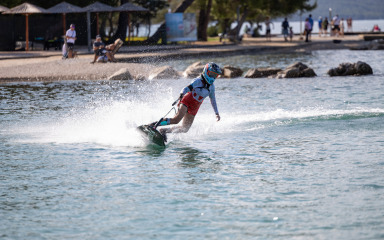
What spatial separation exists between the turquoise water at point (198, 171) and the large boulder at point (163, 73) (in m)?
6.79

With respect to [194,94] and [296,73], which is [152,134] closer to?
[194,94]

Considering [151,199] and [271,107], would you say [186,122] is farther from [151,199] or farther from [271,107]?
[271,107]

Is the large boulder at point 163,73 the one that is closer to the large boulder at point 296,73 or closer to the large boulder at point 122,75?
the large boulder at point 122,75

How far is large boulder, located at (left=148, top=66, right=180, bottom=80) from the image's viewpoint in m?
29.0

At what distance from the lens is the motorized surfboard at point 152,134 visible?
546 inches

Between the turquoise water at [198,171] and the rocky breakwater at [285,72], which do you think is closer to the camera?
the turquoise water at [198,171]

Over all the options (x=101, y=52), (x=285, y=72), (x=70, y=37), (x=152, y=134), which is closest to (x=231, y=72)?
(x=285, y=72)

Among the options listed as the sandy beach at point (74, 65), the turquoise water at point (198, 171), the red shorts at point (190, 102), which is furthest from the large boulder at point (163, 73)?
the red shorts at point (190, 102)

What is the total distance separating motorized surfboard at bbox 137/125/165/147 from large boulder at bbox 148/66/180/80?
1470 cm

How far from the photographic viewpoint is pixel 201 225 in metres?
9.01

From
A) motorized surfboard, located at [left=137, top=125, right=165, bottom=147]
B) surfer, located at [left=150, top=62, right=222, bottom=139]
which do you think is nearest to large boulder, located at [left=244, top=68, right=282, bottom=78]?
surfer, located at [left=150, top=62, right=222, bottom=139]

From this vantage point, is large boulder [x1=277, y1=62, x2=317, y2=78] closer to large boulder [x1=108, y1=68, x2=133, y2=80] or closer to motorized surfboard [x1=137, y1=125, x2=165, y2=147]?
large boulder [x1=108, y1=68, x2=133, y2=80]

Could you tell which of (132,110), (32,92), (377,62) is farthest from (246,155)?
(377,62)

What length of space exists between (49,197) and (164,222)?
226 centimetres
